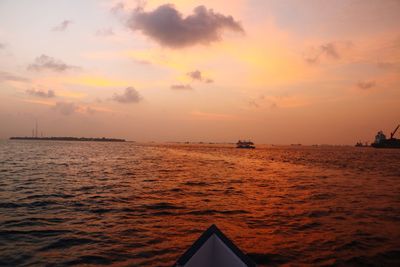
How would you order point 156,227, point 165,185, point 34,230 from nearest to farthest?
point 34,230 < point 156,227 < point 165,185

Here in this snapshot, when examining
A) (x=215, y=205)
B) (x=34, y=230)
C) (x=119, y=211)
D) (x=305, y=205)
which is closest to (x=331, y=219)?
(x=305, y=205)

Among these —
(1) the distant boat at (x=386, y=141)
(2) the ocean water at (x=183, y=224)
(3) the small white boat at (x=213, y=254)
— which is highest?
(1) the distant boat at (x=386, y=141)

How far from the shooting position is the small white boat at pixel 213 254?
20.2 ft

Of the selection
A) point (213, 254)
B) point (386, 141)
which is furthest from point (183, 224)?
point (386, 141)

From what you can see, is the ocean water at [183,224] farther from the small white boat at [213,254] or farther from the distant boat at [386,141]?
the distant boat at [386,141]

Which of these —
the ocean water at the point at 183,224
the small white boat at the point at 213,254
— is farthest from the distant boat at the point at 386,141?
the small white boat at the point at 213,254

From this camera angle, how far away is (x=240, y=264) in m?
6.11

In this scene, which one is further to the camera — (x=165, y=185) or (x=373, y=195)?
(x=165, y=185)

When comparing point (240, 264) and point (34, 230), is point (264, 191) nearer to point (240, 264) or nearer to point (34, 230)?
point (34, 230)

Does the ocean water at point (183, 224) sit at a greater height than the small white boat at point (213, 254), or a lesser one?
lesser

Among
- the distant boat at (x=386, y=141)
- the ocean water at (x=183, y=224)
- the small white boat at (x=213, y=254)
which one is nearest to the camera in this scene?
the small white boat at (x=213, y=254)

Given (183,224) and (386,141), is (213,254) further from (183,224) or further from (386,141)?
(386,141)

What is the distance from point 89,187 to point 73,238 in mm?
15147

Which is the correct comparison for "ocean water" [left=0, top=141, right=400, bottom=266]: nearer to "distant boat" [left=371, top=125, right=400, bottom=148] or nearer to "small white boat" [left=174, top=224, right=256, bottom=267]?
"small white boat" [left=174, top=224, right=256, bottom=267]
